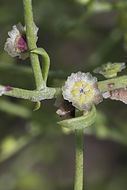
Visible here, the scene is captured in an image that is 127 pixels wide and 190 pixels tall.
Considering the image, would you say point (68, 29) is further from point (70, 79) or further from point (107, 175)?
point (107, 175)

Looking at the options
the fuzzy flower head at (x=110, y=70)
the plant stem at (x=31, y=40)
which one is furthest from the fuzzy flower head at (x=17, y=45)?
the fuzzy flower head at (x=110, y=70)

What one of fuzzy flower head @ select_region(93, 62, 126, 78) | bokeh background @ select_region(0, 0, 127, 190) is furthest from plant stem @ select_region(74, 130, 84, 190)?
bokeh background @ select_region(0, 0, 127, 190)

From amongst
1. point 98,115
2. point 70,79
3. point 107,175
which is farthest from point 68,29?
point 107,175

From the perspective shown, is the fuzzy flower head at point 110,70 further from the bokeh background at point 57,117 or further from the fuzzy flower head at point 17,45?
the bokeh background at point 57,117

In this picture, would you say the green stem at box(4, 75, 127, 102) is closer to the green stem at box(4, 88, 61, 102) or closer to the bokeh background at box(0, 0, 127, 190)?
the green stem at box(4, 88, 61, 102)

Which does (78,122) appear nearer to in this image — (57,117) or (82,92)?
(82,92)

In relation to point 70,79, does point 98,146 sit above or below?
above
